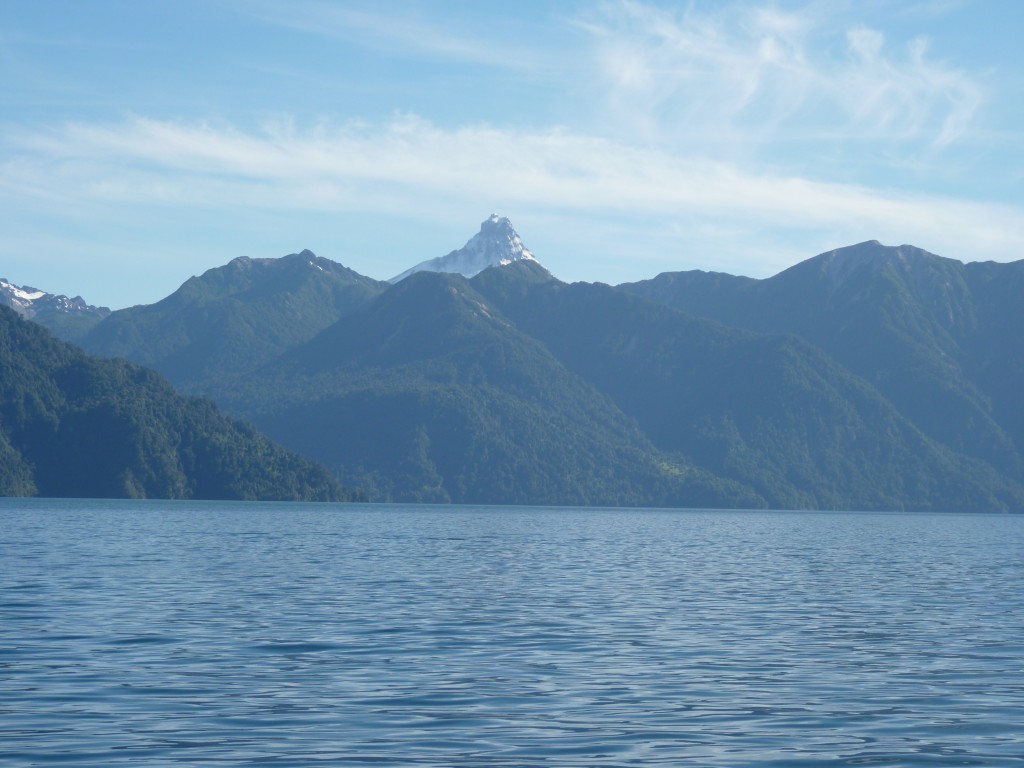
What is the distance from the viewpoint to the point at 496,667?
3152 centimetres

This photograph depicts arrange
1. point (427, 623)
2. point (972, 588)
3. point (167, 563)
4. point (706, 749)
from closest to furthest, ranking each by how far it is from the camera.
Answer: point (706, 749) < point (427, 623) < point (972, 588) < point (167, 563)

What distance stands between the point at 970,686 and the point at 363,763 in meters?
16.0

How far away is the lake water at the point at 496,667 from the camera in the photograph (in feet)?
73.8

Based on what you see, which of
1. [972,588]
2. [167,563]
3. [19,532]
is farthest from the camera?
[19,532]

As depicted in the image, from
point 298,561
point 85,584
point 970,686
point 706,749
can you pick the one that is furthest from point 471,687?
point 298,561

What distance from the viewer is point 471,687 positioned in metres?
28.5

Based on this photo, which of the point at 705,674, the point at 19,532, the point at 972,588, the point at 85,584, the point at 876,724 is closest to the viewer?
the point at 876,724

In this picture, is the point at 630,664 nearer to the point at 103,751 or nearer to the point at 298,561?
the point at 103,751

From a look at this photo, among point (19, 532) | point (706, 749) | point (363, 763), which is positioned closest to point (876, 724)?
point (706, 749)

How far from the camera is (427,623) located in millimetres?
40625

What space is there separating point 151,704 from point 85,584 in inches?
1055

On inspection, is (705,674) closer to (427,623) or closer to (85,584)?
(427,623)

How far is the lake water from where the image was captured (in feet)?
73.8

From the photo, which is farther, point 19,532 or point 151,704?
point 19,532
